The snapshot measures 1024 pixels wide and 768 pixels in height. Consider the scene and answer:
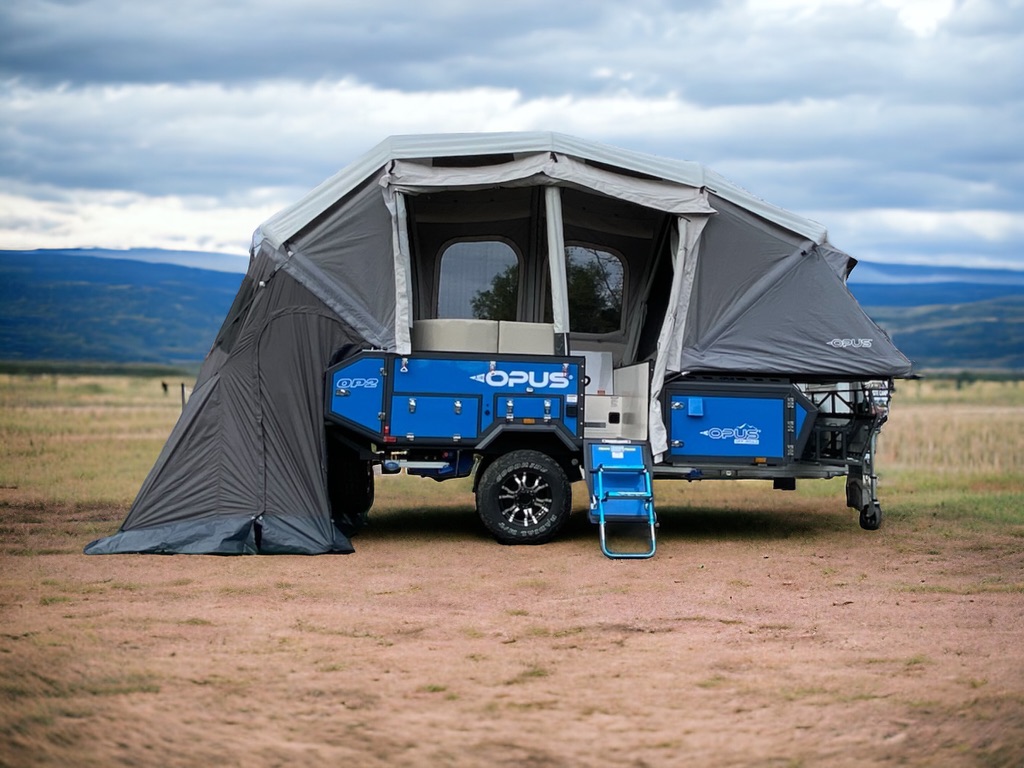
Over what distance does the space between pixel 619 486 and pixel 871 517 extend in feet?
11.3

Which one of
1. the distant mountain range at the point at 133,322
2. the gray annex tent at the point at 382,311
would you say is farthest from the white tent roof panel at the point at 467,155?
the distant mountain range at the point at 133,322

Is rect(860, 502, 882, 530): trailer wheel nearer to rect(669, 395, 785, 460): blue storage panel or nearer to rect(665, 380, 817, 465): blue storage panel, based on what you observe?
rect(665, 380, 817, 465): blue storage panel

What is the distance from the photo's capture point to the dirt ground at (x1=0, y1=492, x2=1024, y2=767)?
587cm

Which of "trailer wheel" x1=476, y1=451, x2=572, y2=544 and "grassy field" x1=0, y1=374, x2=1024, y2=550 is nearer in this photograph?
"trailer wheel" x1=476, y1=451, x2=572, y2=544

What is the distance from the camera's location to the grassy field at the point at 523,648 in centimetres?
591

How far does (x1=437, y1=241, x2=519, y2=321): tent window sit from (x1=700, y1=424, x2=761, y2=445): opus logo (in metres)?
2.82

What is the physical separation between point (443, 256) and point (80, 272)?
6560 inches

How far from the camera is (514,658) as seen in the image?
7734 millimetres

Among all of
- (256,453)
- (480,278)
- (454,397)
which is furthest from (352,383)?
(480,278)

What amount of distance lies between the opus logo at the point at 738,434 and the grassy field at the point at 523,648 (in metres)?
1.09

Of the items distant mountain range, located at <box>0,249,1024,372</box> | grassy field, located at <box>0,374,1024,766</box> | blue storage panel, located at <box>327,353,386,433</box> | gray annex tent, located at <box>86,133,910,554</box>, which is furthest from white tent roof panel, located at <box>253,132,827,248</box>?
distant mountain range, located at <box>0,249,1024,372</box>

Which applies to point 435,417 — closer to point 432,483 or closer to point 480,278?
point 480,278

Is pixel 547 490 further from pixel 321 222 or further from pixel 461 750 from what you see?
pixel 461 750

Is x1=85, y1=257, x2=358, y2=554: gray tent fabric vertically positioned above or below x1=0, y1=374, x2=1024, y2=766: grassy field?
above
